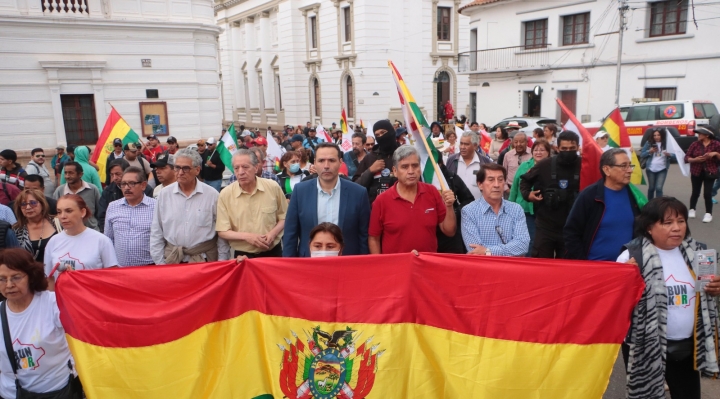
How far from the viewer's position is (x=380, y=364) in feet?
11.0

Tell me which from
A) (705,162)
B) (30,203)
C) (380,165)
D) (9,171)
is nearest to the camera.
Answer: (30,203)

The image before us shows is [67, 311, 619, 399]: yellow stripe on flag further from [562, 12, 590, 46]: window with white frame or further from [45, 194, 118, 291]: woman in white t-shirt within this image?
[562, 12, 590, 46]: window with white frame

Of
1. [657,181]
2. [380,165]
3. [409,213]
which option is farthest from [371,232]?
[657,181]

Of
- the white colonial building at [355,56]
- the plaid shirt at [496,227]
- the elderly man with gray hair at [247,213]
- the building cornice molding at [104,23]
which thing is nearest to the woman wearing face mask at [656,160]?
the plaid shirt at [496,227]

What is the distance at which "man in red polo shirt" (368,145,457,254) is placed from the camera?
14.2 feet

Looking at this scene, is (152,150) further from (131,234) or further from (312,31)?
(312,31)

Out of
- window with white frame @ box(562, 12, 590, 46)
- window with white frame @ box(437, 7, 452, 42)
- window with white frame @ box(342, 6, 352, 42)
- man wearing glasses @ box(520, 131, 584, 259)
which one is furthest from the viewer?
window with white frame @ box(437, 7, 452, 42)

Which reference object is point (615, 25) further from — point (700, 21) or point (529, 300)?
point (529, 300)

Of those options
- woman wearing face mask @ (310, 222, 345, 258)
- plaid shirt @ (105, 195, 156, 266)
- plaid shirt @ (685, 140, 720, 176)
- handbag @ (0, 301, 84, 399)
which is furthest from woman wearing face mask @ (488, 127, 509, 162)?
handbag @ (0, 301, 84, 399)

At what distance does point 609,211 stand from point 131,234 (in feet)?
13.7

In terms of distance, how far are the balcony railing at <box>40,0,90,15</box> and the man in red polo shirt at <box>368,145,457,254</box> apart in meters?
15.9

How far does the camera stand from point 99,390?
3352mm

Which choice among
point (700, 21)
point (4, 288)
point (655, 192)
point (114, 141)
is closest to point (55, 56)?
point (114, 141)

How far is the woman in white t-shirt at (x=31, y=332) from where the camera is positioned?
10.6ft
